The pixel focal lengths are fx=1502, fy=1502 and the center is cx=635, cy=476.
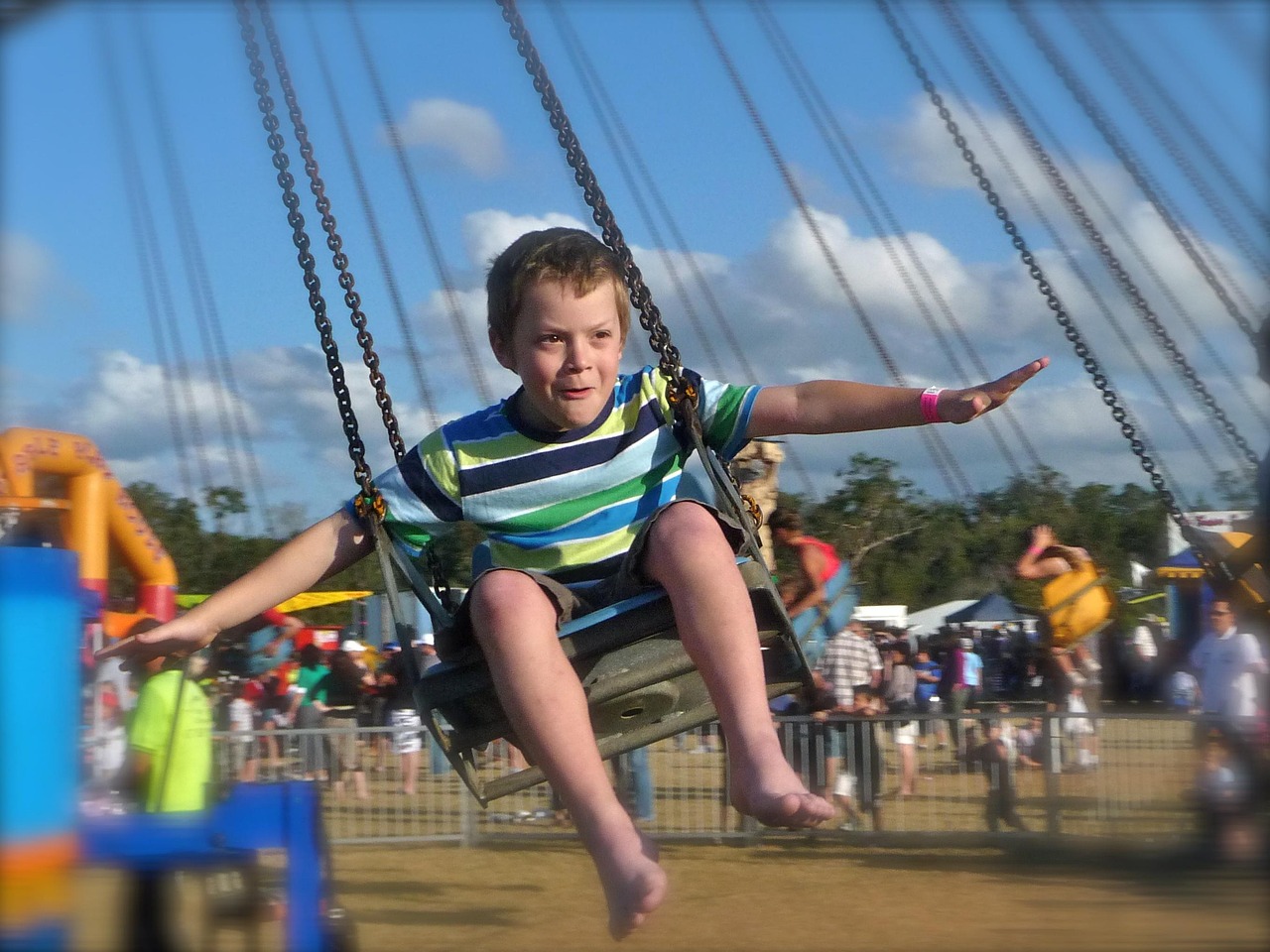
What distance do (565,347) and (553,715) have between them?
2.32 ft

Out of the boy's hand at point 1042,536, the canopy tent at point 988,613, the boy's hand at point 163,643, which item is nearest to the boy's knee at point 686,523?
the boy's hand at point 163,643

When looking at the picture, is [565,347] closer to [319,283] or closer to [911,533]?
[319,283]

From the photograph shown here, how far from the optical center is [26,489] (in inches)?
311

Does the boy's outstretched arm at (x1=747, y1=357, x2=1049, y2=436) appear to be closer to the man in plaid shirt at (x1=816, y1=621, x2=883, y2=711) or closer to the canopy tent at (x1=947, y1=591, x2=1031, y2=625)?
the man in plaid shirt at (x1=816, y1=621, x2=883, y2=711)

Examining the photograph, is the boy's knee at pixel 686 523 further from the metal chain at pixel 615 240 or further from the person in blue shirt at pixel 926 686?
the person in blue shirt at pixel 926 686

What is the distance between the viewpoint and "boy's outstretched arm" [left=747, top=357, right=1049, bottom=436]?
9.16 feet

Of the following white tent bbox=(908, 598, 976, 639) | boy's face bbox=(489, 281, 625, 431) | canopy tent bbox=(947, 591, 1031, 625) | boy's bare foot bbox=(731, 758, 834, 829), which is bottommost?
boy's bare foot bbox=(731, 758, 834, 829)

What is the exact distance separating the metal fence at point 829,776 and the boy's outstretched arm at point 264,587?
13.3 ft

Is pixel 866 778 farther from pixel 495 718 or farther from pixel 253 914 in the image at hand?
pixel 253 914

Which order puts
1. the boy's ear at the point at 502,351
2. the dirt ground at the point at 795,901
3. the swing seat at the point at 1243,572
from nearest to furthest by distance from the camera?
the dirt ground at the point at 795,901, the boy's ear at the point at 502,351, the swing seat at the point at 1243,572

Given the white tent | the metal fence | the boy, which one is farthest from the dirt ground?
the white tent

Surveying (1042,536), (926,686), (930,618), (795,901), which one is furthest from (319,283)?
(930,618)

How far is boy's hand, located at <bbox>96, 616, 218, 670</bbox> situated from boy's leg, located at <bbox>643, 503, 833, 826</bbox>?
2.94 feet

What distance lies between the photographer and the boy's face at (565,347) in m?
2.84
